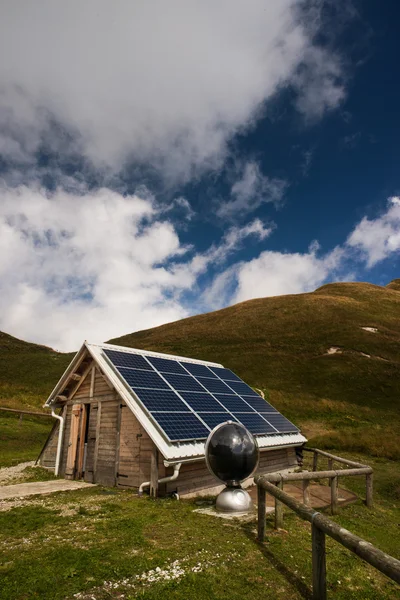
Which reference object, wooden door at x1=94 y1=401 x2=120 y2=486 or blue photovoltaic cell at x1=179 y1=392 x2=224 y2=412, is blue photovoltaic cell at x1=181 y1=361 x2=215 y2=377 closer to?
blue photovoltaic cell at x1=179 y1=392 x2=224 y2=412

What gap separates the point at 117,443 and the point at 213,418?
394 cm

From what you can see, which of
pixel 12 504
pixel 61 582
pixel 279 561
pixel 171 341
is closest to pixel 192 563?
pixel 279 561

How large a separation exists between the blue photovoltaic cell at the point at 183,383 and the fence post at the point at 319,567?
10.4 m

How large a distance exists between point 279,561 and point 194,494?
20.8 ft

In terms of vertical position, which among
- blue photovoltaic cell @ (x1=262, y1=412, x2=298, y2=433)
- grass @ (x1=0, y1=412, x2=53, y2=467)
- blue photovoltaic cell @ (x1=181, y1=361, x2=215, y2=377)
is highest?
blue photovoltaic cell @ (x1=181, y1=361, x2=215, y2=377)

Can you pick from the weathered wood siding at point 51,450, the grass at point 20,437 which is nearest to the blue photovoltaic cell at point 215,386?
the weathered wood siding at point 51,450

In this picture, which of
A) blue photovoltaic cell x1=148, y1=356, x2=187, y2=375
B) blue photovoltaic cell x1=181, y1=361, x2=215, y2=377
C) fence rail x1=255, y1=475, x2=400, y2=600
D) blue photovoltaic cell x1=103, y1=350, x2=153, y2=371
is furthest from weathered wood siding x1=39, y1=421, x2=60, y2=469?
fence rail x1=255, y1=475, x2=400, y2=600

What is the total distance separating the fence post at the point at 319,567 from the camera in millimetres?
5574

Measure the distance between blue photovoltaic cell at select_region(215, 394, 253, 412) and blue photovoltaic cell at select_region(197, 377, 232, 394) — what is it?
1.20 ft

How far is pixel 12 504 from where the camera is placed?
37.9ft

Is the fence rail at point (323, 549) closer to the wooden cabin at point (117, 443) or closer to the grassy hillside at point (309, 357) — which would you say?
the wooden cabin at point (117, 443)

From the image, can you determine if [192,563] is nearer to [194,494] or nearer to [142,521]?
[142,521]

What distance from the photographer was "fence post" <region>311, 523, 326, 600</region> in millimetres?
5574

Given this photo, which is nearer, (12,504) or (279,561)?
(279,561)
